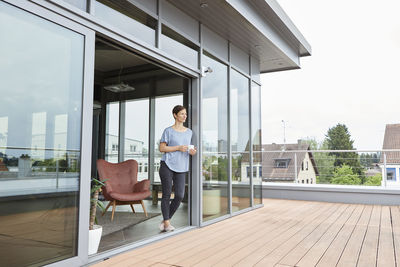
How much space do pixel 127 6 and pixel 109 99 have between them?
3999mm

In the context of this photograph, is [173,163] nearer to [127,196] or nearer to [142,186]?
[127,196]

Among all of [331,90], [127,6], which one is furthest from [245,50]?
[331,90]

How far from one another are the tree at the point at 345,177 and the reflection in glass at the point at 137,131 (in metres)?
3.85

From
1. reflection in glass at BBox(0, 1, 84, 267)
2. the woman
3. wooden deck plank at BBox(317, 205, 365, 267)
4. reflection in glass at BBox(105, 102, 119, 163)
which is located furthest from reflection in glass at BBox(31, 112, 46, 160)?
reflection in glass at BBox(105, 102, 119, 163)

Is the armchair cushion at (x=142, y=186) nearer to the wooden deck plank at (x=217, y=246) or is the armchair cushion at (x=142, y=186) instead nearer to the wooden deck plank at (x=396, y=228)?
the wooden deck plank at (x=217, y=246)

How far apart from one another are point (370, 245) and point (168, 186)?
6.63ft

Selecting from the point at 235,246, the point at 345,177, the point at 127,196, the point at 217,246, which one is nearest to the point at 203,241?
the point at 217,246

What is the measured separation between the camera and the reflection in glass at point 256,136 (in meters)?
5.30

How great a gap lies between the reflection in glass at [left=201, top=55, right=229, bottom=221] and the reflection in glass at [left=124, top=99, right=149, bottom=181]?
2465mm

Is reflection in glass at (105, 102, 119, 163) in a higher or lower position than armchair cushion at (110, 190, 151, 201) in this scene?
higher

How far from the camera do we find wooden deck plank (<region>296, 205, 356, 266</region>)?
8.18ft

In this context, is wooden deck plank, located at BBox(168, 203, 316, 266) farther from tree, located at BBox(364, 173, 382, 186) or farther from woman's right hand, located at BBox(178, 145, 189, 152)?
tree, located at BBox(364, 173, 382, 186)

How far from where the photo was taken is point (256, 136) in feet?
17.9

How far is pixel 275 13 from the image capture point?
4.26 meters
